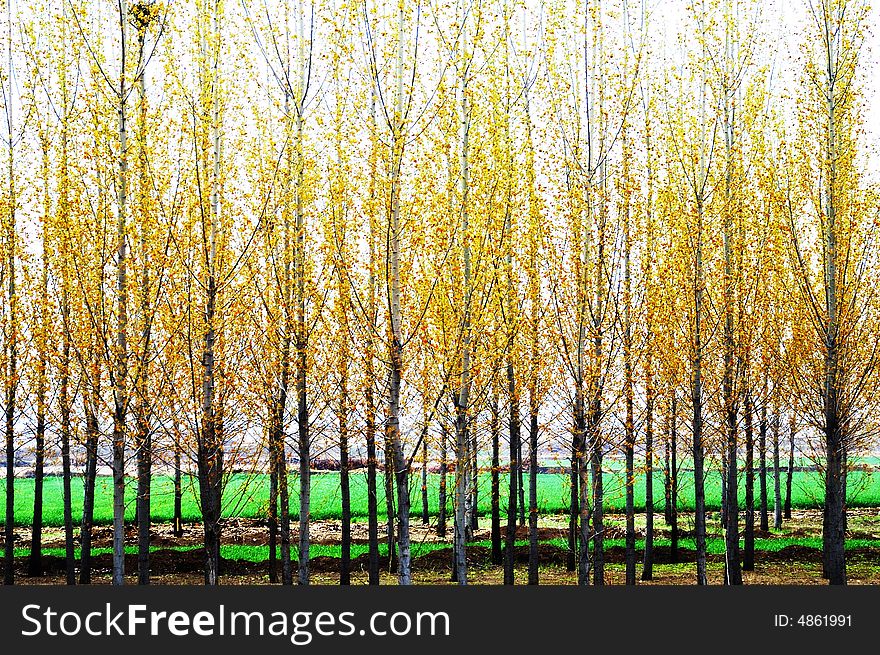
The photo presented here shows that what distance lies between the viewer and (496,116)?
43.2 ft

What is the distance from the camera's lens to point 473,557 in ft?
63.6

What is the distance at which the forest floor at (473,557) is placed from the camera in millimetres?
17734

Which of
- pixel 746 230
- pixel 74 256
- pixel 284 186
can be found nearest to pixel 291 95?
pixel 284 186

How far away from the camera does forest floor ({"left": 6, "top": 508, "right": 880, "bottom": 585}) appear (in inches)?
698

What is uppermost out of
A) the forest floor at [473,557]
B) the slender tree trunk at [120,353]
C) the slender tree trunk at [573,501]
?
the slender tree trunk at [120,353]

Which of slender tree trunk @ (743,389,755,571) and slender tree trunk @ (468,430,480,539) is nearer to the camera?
slender tree trunk @ (468,430,480,539)

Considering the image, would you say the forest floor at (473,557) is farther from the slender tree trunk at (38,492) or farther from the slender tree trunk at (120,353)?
the slender tree trunk at (120,353)

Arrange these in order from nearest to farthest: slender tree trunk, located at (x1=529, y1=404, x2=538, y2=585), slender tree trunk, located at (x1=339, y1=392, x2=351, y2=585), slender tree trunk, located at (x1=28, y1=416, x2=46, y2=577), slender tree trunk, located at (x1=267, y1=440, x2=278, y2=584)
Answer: slender tree trunk, located at (x1=267, y1=440, x2=278, y2=584)
slender tree trunk, located at (x1=339, y1=392, x2=351, y2=585)
slender tree trunk, located at (x1=529, y1=404, x2=538, y2=585)
slender tree trunk, located at (x1=28, y1=416, x2=46, y2=577)

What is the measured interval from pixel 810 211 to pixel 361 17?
26.7 ft

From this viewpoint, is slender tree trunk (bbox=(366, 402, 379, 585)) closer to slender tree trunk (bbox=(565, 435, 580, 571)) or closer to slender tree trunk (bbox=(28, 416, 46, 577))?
slender tree trunk (bbox=(565, 435, 580, 571))

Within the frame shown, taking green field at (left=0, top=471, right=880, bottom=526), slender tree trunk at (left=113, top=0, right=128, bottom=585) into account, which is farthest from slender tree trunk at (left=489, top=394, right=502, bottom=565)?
slender tree trunk at (left=113, top=0, right=128, bottom=585)

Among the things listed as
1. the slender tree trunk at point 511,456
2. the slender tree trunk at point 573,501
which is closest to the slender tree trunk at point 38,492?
the slender tree trunk at point 511,456

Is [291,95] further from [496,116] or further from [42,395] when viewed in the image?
[42,395]

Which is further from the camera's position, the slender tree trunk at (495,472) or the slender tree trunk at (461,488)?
the slender tree trunk at (495,472)
